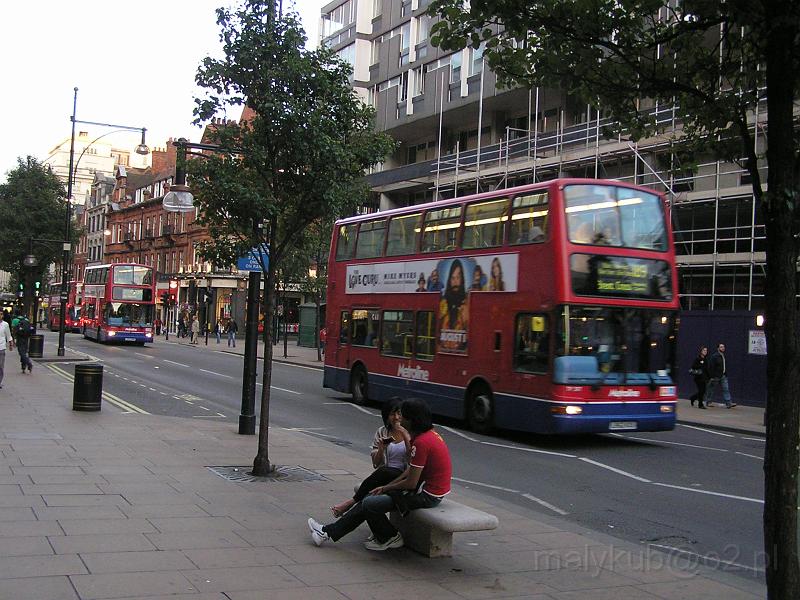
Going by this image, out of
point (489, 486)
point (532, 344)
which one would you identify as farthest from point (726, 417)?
point (489, 486)

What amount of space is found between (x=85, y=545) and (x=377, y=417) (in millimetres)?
11913

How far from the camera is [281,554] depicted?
638cm

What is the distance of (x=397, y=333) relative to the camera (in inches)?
717

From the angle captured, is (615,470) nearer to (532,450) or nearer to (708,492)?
(708,492)

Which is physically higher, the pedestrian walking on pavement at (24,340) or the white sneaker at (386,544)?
the pedestrian walking on pavement at (24,340)

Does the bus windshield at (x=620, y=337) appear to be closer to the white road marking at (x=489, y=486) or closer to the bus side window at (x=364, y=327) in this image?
the white road marking at (x=489, y=486)

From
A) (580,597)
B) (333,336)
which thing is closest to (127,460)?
(580,597)

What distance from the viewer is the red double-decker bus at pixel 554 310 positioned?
44.3 ft

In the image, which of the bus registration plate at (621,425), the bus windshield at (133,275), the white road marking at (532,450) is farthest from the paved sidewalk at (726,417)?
the bus windshield at (133,275)

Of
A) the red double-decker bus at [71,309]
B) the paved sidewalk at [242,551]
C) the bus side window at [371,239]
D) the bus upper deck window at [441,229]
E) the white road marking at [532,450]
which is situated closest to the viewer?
the paved sidewalk at [242,551]

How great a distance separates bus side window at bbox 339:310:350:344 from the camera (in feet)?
66.8

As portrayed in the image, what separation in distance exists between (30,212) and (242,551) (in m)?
54.1

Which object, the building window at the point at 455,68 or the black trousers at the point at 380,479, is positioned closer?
the black trousers at the point at 380,479

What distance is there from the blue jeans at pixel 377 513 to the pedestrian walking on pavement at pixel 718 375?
18007mm
